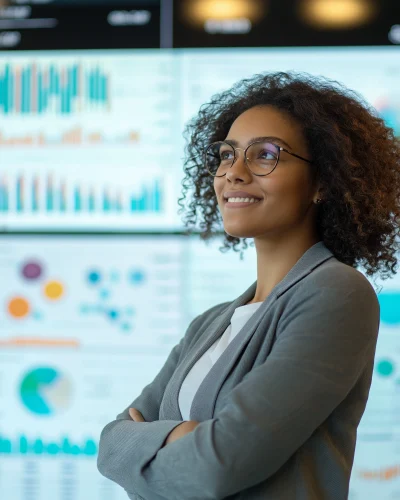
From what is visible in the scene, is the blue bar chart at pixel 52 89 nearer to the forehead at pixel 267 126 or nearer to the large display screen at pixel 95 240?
the large display screen at pixel 95 240

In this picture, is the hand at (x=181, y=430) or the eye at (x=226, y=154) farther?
the eye at (x=226, y=154)

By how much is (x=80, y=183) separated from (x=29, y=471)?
1283 mm

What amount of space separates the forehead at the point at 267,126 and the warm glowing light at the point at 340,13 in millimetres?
1486

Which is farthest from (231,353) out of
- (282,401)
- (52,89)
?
(52,89)

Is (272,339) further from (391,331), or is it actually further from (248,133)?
A: (391,331)

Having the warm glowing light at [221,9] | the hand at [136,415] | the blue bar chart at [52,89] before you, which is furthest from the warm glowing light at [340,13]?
the hand at [136,415]

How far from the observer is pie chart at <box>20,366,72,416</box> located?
9.69ft

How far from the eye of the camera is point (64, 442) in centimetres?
293

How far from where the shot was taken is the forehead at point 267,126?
1.55m

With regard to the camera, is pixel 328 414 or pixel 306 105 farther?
pixel 306 105

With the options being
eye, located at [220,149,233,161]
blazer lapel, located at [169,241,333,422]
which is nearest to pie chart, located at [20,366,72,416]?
blazer lapel, located at [169,241,333,422]

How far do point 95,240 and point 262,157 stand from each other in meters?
1.56

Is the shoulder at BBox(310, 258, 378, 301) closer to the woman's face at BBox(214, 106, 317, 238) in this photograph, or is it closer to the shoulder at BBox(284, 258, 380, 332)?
the shoulder at BBox(284, 258, 380, 332)

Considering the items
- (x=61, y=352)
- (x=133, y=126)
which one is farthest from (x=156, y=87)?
(x=61, y=352)
